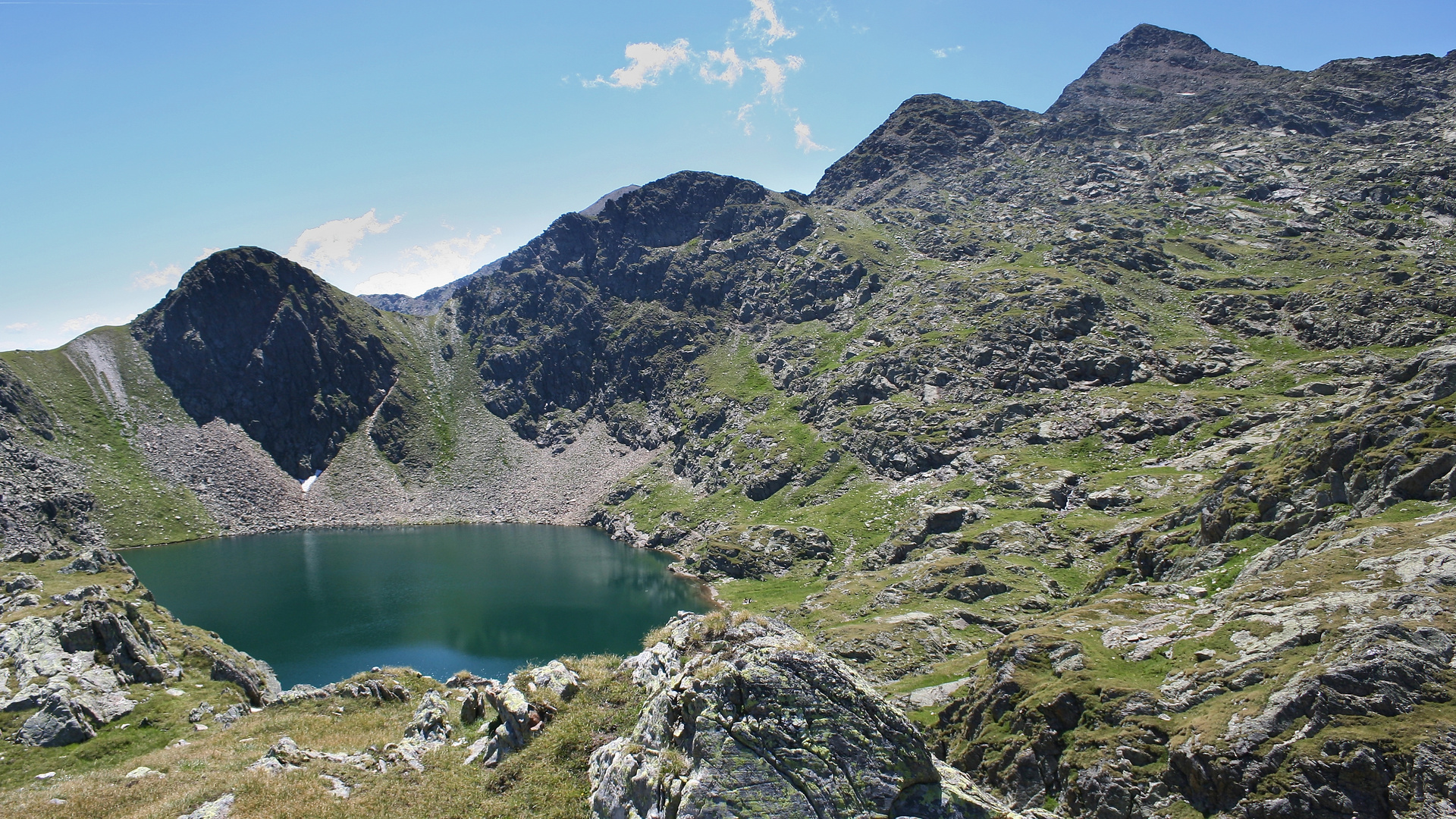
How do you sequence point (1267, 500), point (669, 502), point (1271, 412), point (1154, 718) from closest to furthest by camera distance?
point (1154, 718)
point (1267, 500)
point (1271, 412)
point (669, 502)

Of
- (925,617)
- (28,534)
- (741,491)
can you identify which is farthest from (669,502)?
(28,534)

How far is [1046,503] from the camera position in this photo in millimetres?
91500

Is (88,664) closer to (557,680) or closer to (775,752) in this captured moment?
(557,680)

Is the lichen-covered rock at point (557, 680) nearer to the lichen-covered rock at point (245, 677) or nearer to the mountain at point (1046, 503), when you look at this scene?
the mountain at point (1046, 503)

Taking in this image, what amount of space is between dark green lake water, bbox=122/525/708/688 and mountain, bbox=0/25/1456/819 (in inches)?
563

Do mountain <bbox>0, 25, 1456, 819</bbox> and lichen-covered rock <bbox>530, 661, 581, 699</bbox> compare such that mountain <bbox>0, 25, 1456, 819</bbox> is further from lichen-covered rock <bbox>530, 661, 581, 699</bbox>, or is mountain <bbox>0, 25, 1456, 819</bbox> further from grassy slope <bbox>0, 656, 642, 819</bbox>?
lichen-covered rock <bbox>530, 661, 581, 699</bbox>

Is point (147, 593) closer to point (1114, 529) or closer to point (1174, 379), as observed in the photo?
point (1114, 529)

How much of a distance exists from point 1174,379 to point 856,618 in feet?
286

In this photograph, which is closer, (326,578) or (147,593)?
(147,593)

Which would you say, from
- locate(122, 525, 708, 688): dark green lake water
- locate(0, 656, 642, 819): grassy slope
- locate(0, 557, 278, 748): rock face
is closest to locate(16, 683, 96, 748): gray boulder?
locate(0, 557, 278, 748): rock face

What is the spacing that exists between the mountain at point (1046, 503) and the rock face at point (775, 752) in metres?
0.09

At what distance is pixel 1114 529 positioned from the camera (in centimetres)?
7644

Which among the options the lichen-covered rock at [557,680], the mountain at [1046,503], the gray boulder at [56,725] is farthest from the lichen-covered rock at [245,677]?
the mountain at [1046,503]

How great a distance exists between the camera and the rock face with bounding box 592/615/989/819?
13242 mm
